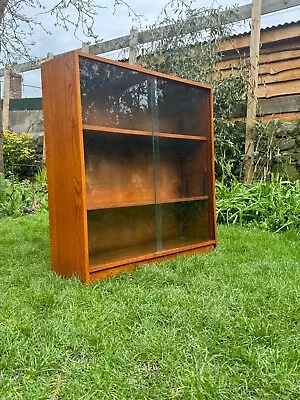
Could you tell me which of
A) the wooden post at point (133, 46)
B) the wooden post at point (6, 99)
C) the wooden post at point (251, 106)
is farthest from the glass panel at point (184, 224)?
the wooden post at point (6, 99)

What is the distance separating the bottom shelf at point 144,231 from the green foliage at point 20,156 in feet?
13.5

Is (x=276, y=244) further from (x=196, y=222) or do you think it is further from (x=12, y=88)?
(x=12, y=88)

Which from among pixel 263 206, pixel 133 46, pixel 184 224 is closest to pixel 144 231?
pixel 184 224

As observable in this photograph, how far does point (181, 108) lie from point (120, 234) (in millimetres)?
1053

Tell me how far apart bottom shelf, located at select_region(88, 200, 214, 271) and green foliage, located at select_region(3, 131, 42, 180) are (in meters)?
4.11

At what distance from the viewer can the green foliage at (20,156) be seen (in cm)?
628

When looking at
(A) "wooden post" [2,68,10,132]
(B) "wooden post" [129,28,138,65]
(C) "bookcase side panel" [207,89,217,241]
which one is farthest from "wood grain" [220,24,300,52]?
(A) "wooden post" [2,68,10,132]

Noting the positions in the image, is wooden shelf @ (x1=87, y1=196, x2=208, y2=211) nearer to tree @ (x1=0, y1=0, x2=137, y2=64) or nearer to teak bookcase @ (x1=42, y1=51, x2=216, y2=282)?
teak bookcase @ (x1=42, y1=51, x2=216, y2=282)

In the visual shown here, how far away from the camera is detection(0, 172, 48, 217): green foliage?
15.1 feet

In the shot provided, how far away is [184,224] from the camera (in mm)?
2820

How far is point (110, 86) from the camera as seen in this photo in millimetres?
2283

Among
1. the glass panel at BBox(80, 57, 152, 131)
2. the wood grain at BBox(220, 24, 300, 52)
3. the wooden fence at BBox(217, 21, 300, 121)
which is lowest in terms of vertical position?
the glass panel at BBox(80, 57, 152, 131)

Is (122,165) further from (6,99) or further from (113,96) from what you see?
(6,99)

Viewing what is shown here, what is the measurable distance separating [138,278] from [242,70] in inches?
132
